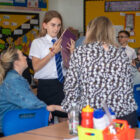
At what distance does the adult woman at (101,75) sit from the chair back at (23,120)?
280 millimetres

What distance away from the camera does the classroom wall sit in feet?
19.9

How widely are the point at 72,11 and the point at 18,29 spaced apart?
143 centimetres

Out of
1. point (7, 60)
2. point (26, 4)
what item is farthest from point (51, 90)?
point (26, 4)

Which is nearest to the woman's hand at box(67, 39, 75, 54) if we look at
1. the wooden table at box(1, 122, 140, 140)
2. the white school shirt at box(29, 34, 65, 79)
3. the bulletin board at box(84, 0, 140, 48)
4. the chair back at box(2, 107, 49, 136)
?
the white school shirt at box(29, 34, 65, 79)

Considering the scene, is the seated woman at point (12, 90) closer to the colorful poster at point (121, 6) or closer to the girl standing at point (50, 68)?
the girl standing at point (50, 68)

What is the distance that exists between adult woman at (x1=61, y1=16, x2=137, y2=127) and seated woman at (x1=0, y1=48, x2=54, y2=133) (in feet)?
1.19

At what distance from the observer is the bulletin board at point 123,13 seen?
5672 millimetres

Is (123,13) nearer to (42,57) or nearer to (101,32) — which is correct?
(42,57)

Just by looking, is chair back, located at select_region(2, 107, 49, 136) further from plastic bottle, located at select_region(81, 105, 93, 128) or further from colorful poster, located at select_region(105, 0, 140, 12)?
colorful poster, located at select_region(105, 0, 140, 12)

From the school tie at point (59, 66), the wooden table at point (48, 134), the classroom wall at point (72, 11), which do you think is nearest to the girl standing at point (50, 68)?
the school tie at point (59, 66)

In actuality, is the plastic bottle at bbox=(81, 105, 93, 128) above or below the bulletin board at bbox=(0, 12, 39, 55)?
below

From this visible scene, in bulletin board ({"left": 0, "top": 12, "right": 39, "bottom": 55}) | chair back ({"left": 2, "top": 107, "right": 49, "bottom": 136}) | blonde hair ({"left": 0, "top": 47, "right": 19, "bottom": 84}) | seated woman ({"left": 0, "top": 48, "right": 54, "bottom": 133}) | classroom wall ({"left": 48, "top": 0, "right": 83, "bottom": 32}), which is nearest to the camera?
chair back ({"left": 2, "top": 107, "right": 49, "bottom": 136})

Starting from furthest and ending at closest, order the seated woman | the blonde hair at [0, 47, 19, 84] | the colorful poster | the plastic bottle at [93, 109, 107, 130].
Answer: the colorful poster, the blonde hair at [0, 47, 19, 84], the seated woman, the plastic bottle at [93, 109, 107, 130]

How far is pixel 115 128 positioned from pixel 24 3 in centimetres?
443
